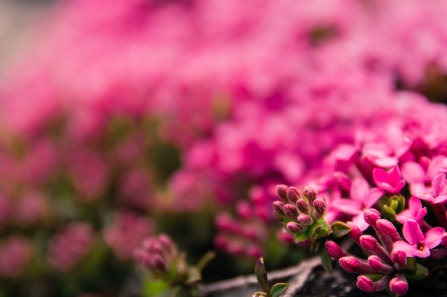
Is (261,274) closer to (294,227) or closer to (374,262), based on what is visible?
(294,227)

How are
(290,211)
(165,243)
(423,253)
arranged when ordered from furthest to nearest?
(165,243) → (290,211) → (423,253)

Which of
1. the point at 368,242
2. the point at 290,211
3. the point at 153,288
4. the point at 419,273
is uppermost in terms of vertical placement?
the point at 290,211

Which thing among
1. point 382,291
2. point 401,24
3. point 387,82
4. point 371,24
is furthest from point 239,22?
point 382,291

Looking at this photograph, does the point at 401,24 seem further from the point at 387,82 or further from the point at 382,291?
the point at 382,291

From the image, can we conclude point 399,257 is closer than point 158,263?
Yes

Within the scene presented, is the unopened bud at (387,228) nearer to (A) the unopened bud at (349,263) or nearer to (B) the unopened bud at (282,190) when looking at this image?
(A) the unopened bud at (349,263)

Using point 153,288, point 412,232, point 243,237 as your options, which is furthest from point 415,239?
point 153,288

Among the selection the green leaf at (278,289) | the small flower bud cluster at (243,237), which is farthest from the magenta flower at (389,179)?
the small flower bud cluster at (243,237)
